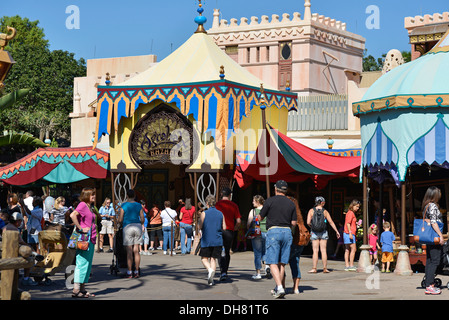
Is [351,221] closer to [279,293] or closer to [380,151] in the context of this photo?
[380,151]

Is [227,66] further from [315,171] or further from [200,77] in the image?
[315,171]

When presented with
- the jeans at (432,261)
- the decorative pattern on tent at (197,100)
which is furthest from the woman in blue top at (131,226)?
the decorative pattern on tent at (197,100)

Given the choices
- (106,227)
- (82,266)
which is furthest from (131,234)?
(106,227)

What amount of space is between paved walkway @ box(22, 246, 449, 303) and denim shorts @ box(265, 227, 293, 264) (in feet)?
2.06

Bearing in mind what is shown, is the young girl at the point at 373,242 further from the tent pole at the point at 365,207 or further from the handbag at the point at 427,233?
the handbag at the point at 427,233

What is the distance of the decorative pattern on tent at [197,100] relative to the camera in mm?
21516

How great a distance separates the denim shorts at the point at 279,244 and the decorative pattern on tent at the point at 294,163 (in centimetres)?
770

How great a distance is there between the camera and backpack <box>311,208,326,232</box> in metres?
15.9

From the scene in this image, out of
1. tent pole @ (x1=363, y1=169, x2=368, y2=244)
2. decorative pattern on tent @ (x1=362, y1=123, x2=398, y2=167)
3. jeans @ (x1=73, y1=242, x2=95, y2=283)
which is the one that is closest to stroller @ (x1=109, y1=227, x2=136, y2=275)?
jeans @ (x1=73, y1=242, x2=95, y2=283)

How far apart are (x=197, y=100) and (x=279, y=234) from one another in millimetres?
10388

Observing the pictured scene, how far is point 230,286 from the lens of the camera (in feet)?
44.4

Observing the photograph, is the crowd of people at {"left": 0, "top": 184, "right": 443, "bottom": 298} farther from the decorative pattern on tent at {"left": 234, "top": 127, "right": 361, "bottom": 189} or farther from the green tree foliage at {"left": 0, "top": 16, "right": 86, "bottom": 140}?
the green tree foliage at {"left": 0, "top": 16, "right": 86, "bottom": 140}

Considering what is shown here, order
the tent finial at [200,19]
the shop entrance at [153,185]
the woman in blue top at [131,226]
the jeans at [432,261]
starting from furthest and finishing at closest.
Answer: the shop entrance at [153,185], the tent finial at [200,19], the woman in blue top at [131,226], the jeans at [432,261]
